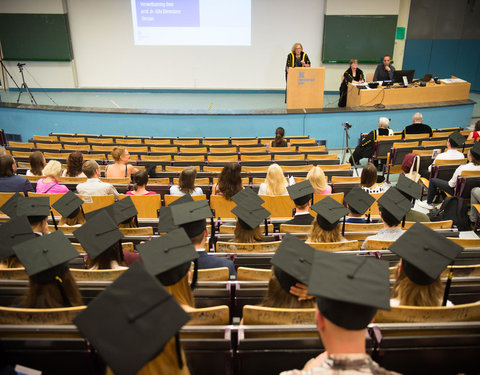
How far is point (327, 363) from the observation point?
147 cm

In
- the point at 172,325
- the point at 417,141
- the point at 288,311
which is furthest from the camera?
the point at 417,141

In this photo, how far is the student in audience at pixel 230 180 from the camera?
4.70m

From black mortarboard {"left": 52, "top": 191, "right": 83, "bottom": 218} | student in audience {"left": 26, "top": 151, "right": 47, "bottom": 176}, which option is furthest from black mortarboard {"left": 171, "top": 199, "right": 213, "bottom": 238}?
student in audience {"left": 26, "top": 151, "right": 47, "bottom": 176}

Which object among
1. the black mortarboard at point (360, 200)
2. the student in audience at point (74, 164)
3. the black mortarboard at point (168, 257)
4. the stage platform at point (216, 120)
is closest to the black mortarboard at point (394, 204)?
the black mortarboard at point (360, 200)

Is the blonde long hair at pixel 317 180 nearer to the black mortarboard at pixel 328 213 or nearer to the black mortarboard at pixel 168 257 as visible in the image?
the black mortarboard at pixel 328 213

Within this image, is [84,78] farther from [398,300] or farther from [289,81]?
[398,300]

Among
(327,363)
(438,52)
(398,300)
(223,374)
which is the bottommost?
(223,374)

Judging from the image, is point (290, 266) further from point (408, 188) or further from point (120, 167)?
point (120, 167)

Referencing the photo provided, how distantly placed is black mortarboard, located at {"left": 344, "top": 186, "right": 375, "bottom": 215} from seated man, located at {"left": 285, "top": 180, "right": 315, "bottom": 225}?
1.52ft

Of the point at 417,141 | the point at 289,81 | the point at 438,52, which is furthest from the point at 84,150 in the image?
the point at 438,52

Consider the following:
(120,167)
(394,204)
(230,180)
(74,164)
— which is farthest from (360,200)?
(74,164)

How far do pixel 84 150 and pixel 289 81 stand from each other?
583 centimetres

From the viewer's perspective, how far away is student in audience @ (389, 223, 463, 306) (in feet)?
7.50

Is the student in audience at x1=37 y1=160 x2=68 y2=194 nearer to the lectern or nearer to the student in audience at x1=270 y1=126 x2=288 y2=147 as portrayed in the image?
the student in audience at x1=270 y1=126 x2=288 y2=147
